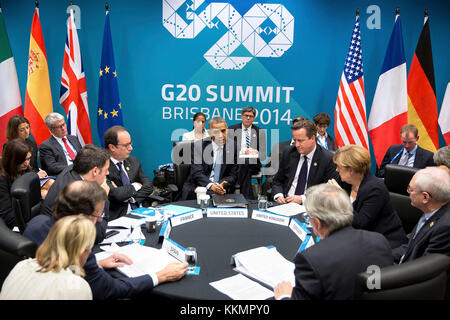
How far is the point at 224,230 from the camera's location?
277cm

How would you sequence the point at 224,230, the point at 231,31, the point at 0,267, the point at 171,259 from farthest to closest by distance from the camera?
the point at 231,31, the point at 224,230, the point at 171,259, the point at 0,267

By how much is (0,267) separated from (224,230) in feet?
4.70

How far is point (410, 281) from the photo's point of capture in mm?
1587

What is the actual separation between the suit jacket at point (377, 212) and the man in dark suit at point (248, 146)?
6.35 feet

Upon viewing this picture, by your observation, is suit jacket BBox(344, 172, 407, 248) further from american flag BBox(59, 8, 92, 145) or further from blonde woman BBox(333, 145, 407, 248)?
american flag BBox(59, 8, 92, 145)

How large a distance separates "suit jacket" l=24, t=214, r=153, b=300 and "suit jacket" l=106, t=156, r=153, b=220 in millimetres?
1220

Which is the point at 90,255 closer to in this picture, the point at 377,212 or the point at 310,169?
the point at 377,212

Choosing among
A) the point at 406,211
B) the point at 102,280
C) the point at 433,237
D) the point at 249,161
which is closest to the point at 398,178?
the point at 406,211

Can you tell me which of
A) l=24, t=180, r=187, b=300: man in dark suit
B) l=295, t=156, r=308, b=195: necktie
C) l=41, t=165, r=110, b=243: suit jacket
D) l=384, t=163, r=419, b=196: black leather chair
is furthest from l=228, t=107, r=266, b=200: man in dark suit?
l=24, t=180, r=187, b=300: man in dark suit

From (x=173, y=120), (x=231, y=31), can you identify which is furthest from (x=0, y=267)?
(x=231, y=31)

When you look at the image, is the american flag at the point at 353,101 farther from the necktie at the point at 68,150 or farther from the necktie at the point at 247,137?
the necktie at the point at 68,150

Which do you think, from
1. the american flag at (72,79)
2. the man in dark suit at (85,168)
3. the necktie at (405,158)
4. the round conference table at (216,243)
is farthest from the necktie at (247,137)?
the man in dark suit at (85,168)
